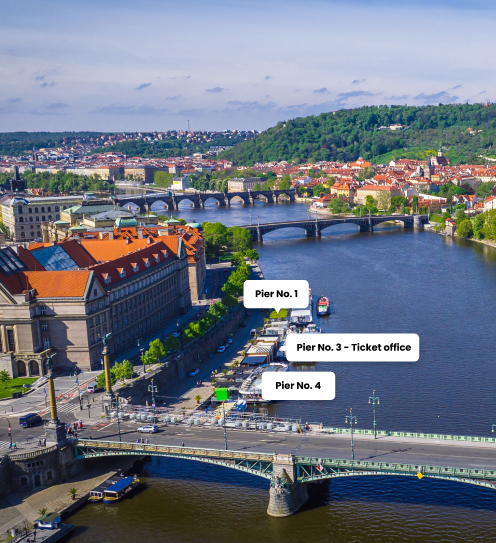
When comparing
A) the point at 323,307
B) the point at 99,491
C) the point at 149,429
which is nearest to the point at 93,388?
the point at 149,429

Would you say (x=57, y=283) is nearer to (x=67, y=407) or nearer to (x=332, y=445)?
(x=67, y=407)

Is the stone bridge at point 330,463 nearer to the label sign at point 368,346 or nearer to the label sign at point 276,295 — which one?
the label sign at point 368,346

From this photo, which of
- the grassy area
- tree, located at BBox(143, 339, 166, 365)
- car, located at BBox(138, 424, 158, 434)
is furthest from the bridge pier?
the grassy area

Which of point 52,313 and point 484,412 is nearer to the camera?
point 484,412

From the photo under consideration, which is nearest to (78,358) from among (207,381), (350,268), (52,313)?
(52,313)

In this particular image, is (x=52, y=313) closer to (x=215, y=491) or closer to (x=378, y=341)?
(x=215, y=491)

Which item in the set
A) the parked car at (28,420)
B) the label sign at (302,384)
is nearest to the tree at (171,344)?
the parked car at (28,420)
